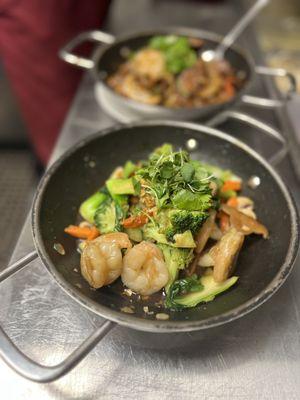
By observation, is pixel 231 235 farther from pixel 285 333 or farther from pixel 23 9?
pixel 23 9

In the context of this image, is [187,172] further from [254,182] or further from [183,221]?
[254,182]

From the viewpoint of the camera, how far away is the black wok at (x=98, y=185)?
1.10m

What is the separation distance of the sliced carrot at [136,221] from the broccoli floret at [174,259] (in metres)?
0.11

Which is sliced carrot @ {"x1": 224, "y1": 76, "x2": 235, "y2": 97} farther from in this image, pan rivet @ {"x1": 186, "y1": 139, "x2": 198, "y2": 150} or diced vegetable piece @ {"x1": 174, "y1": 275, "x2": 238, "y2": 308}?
diced vegetable piece @ {"x1": 174, "y1": 275, "x2": 238, "y2": 308}

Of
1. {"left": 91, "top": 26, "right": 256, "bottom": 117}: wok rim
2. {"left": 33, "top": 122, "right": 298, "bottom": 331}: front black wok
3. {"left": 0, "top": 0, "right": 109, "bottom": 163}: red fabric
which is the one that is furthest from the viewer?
{"left": 0, "top": 0, "right": 109, "bottom": 163}: red fabric

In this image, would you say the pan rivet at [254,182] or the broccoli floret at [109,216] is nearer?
the broccoli floret at [109,216]

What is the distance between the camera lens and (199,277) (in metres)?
1.40

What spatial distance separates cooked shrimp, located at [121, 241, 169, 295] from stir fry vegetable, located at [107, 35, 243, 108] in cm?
104

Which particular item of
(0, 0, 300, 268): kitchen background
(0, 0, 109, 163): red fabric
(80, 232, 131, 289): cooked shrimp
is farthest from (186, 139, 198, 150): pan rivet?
(0, 0, 109, 163): red fabric

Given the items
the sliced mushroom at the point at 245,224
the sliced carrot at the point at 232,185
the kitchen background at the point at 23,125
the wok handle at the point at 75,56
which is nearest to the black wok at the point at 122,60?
the wok handle at the point at 75,56

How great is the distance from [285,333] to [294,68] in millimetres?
1810

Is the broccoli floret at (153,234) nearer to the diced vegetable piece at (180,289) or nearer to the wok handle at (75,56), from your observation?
the diced vegetable piece at (180,289)

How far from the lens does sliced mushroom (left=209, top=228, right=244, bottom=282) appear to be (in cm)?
133

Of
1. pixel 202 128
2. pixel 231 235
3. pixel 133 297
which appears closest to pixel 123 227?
pixel 133 297
